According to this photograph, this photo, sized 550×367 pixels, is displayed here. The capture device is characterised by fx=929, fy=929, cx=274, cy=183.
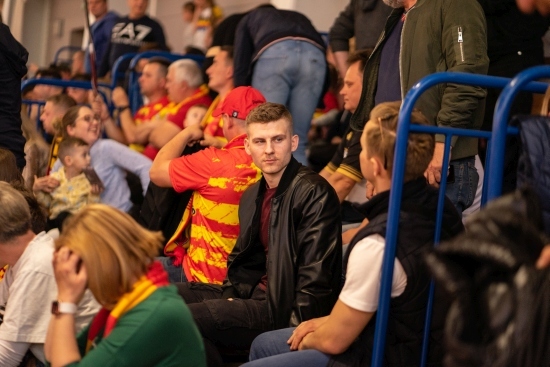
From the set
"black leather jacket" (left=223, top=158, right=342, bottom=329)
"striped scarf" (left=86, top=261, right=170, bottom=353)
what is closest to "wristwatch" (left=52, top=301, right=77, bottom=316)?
"striped scarf" (left=86, top=261, right=170, bottom=353)

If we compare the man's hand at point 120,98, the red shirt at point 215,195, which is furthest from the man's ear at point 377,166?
the man's hand at point 120,98

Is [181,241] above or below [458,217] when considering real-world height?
below

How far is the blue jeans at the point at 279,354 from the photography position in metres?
3.24

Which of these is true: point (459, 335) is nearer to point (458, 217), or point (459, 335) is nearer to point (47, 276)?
point (458, 217)

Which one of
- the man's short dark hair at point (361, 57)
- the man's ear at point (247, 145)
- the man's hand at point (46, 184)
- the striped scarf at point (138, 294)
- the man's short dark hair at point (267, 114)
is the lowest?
the man's hand at point (46, 184)

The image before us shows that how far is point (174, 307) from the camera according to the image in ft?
9.23

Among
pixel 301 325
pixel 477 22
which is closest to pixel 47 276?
pixel 301 325

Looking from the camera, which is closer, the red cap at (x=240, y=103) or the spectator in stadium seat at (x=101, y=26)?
the red cap at (x=240, y=103)

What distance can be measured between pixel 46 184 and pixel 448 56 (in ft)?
9.18

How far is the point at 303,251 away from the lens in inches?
150

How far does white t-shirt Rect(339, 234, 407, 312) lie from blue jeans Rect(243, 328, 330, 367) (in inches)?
10.8

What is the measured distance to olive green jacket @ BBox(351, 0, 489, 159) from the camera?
3.95 metres

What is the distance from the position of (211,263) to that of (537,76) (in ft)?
A: 6.93

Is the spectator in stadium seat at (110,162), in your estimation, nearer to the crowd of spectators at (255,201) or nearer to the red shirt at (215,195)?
the crowd of spectators at (255,201)
